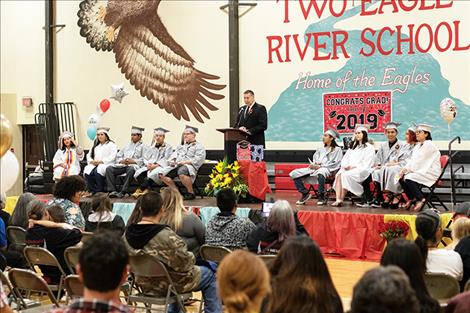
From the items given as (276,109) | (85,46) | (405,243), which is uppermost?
(85,46)

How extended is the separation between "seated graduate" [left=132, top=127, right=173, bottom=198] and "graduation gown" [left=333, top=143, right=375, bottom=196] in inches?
120

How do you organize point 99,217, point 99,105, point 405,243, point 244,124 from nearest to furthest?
1. point 405,243
2. point 99,217
3. point 244,124
4. point 99,105

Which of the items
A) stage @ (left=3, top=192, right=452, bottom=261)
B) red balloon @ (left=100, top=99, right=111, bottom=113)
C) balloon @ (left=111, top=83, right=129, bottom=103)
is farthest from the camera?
red balloon @ (left=100, top=99, right=111, bottom=113)

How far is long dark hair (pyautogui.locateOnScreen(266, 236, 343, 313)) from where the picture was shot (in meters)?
3.07

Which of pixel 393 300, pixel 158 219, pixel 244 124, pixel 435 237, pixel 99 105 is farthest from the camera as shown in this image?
pixel 99 105

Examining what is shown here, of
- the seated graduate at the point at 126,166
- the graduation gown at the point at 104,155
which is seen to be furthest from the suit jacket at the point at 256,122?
the graduation gown at the point at 104,155

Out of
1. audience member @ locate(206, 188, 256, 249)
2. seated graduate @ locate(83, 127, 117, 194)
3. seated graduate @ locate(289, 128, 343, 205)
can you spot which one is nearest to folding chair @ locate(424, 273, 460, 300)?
audience member @ locate(206, 188, 256, 249)

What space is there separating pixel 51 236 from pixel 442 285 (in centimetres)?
305

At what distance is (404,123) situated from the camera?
438 inches

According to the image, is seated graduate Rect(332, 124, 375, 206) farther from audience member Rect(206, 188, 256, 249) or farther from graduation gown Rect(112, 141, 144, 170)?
audience member Rect(206, 188, 256, 249)

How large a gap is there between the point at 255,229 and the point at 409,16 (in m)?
6.78

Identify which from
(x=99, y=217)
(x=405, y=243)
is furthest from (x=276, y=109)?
(x=405, y=243)

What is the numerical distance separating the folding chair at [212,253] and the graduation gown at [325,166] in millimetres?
4859

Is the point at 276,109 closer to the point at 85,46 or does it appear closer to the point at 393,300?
the point at 85,46
